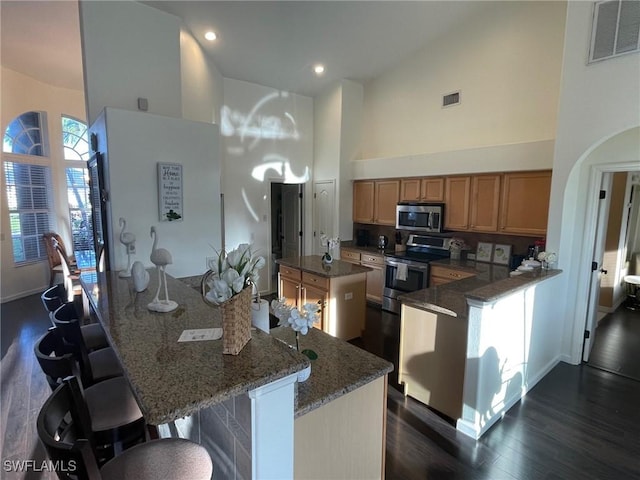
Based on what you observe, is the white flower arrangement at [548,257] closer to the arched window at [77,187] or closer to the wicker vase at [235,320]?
the wicker vase at [235,320]

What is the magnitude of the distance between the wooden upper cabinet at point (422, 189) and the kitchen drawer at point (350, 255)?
3.97 ft

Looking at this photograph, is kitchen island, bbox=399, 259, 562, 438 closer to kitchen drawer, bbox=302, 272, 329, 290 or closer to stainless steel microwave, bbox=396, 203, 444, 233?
kitchen drawer, bbox=302, 272, 329, 290

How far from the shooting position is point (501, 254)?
4445 millimetres

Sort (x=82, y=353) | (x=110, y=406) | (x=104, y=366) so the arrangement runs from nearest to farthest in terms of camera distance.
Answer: (x=110, y=406)
(x=82, y=353)
(x=104, y=366)

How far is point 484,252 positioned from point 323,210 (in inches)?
110

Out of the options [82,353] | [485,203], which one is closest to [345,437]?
[82,353]

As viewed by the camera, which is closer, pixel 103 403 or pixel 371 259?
pixel 103 403

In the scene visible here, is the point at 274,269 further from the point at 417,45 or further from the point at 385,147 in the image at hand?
the point at 417,45

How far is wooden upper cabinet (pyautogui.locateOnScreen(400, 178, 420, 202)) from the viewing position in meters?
5.06

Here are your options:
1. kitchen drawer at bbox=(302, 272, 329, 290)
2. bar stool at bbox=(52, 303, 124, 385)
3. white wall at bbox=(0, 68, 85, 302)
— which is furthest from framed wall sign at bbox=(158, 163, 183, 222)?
white wall at bbox=(0, 68, 85, 302)

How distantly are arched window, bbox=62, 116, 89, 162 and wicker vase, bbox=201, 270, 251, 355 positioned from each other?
22.8 feet

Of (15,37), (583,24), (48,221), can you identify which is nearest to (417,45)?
(583,24)

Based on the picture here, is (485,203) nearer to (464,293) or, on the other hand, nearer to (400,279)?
(400,279)

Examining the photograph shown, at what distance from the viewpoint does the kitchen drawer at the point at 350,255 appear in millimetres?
5684
